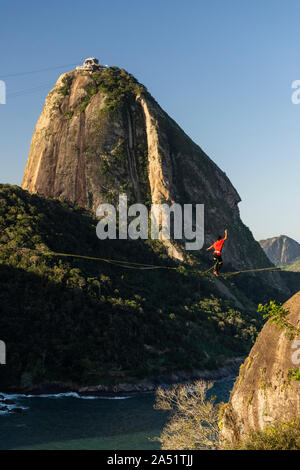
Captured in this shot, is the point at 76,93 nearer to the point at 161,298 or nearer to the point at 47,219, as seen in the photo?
the point at 47,219

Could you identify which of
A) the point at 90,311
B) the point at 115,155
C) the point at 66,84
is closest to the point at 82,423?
the point at 90,311

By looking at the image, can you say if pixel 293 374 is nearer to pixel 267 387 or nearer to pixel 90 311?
pixel 267 387

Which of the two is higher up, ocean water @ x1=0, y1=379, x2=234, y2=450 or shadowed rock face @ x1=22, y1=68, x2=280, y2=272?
shadowed rock face @ x1=22, y1=68, x2=280, y2=272

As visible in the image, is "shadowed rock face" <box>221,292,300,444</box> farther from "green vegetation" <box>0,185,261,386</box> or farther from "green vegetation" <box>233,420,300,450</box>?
"green vegetation" <box>0,185,261,386</box>

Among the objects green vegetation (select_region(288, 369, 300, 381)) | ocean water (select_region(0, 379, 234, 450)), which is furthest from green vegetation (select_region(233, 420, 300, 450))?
ocean water (select_region(0, 379, 234, 450))

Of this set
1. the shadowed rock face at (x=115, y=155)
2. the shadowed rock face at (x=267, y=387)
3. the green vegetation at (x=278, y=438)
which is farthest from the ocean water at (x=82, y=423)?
the shadowed rock face at (x=115, y=155)
